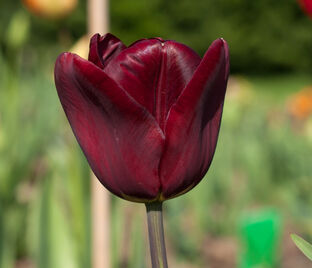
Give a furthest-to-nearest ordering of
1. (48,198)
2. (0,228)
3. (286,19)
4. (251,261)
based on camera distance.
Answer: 1. (286,19)
2. (0,228)
3. (48,198)
4. (251,261)

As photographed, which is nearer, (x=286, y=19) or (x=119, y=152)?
(x=119, y=152)

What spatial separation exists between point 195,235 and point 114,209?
2.45ft

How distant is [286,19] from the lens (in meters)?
8.16

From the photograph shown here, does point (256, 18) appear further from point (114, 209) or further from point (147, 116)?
point (147, 116)

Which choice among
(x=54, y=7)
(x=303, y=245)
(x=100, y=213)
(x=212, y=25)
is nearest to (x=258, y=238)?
(x=100, y=213)

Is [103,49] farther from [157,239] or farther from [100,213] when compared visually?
[100,213]

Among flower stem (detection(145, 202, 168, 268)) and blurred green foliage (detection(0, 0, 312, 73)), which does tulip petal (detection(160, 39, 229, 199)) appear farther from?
blurred green foliage (detection(0, 0, 312, 73))

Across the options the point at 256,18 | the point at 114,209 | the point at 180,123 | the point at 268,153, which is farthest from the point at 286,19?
the point at 180,123

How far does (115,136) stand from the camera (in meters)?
0.33

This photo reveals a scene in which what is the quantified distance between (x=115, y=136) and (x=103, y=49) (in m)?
0.06

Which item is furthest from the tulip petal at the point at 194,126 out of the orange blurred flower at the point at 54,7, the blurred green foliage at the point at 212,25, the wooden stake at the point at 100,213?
the blurred green foliage at the point at 212,25

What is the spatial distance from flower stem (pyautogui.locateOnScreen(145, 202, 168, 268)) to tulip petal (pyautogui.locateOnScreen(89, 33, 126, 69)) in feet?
0.29

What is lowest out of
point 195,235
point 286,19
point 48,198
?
point 195,235

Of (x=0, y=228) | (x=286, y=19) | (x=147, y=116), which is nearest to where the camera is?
(x=147, y=116)
